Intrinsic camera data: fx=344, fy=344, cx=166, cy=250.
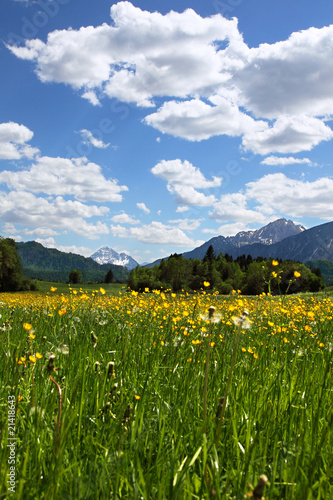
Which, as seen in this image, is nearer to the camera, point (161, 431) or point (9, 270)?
point (161, 431)

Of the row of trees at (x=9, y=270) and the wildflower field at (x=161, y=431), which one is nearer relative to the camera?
the wildflower field at (x=161, y=431)

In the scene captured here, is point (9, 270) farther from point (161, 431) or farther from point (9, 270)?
point (161, 431)

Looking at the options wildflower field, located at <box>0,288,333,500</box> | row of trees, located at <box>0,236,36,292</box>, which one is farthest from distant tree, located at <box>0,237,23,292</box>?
wildflower field, located at <box>0,288,333,500</box>

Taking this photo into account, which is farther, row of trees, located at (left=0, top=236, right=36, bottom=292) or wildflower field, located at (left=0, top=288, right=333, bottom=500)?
row of trees, located at (left=0, top=236, right=36, bottom=292)

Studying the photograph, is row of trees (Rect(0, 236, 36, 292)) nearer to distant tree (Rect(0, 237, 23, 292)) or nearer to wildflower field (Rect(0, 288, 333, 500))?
distant tree (Rect(0, 237, 23, 292))

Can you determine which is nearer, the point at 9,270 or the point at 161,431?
the point at 161,431

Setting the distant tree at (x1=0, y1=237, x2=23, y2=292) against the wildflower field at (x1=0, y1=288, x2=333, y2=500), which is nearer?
the wildflower field at (x1=0, y1=288, x2=333, y2=500)

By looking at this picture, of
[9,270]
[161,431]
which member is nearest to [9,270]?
[9,270]

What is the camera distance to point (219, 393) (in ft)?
8.70

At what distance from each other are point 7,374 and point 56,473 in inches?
56.1

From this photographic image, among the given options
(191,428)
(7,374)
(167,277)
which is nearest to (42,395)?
(7,374)

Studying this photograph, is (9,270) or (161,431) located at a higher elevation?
(9,270)

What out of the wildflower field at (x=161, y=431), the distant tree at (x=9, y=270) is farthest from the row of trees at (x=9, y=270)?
the wildflower field at (x=161, y=431)

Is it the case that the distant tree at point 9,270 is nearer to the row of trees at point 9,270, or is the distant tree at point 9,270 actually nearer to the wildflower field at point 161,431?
the row of trees at point 9,270
